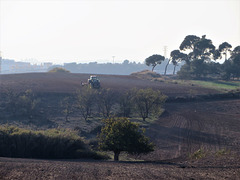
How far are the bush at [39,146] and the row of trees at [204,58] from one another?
248ft

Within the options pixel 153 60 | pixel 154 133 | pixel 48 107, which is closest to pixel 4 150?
pixel 154 133

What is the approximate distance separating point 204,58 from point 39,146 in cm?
8975

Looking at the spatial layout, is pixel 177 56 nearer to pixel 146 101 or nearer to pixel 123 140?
pixel 146 101

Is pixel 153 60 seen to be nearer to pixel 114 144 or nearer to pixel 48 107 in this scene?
pixel 48 107

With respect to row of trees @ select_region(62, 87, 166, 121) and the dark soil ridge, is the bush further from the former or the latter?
the dark soil ridge

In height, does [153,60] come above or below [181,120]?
above

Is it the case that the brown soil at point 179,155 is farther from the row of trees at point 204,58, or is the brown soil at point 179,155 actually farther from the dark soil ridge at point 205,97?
the row of trees at point 204,58

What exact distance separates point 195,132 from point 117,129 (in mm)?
14179

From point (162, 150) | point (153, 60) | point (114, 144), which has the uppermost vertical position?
point (153, 60)

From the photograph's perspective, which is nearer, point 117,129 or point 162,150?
point 117,129

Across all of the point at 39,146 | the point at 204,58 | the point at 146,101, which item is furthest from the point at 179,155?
the point at 204,58

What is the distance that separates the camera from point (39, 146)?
60.4ft

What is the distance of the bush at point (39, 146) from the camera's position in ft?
58.5

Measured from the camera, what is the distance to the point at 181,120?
3681 cm
